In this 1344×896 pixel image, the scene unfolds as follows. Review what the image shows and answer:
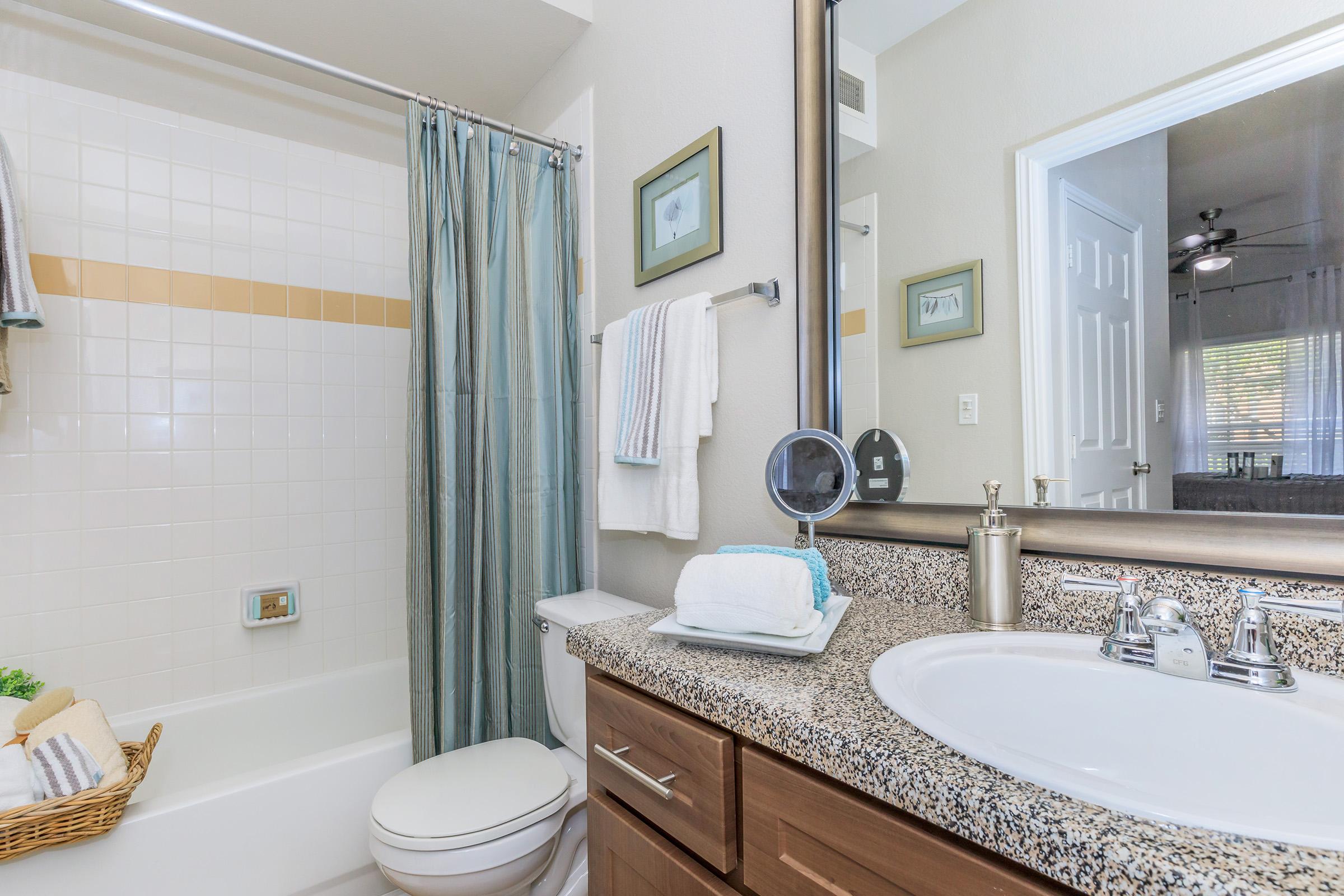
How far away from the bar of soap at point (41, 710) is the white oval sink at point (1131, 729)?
5.49 feet

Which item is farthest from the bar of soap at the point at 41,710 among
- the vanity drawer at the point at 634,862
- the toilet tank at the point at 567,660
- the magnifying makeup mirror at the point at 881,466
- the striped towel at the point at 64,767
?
the magnifying makeup mirror at the point at 881,466

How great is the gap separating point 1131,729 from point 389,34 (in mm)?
2289

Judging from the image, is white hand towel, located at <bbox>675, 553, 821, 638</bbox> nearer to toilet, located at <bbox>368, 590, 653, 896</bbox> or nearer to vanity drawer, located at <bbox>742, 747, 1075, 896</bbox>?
vanity drawer, located at <bbox>742, 747, 1075, 896</bbox>

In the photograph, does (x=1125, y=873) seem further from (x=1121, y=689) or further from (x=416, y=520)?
(x=416, y=520)

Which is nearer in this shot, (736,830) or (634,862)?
(736,830)

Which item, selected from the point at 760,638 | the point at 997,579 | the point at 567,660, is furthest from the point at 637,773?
the point at 567,660

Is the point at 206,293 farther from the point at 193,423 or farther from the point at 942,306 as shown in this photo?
the point at 942,306

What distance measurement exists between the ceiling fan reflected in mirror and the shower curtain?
4.47 ft

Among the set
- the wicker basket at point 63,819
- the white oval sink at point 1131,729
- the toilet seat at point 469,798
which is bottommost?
the toilet seat at point 469,798

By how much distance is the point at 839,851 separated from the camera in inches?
21.2

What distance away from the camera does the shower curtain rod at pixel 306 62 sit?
139 cm

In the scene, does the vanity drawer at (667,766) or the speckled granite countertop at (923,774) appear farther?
the vanity drawer at (667,766)

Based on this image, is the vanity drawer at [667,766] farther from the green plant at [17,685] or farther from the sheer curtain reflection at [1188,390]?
the green plant at [17,685]

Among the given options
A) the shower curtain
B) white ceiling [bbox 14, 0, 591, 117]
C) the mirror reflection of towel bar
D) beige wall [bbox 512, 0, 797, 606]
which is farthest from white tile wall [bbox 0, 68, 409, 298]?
the mirror reflection of towel bar
